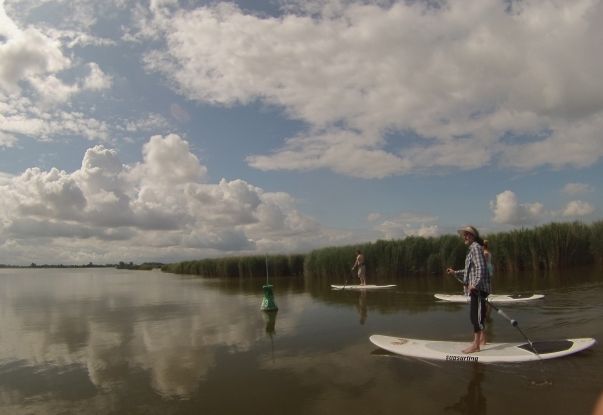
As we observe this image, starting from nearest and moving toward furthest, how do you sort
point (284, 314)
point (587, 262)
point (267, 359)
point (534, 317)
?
point (267, 359) → point (534, 317) → point (284, 314) → point (587, 262)

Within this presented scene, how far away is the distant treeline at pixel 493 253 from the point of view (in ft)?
75.3

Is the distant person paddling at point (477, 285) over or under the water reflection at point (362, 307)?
over

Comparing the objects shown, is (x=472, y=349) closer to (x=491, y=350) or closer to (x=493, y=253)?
(x=491, y=350)

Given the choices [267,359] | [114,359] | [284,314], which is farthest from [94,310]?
[267,359]

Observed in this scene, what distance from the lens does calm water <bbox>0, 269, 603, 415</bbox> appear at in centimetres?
570

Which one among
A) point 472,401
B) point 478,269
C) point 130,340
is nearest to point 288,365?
point 472,401

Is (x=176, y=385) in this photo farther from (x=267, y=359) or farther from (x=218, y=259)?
(x=218, y=259)

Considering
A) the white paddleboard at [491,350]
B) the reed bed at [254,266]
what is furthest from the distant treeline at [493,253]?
the white paddleboard at [491,350]

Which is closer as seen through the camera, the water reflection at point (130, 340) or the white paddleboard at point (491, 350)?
the white paddleboard at point (491, 350)

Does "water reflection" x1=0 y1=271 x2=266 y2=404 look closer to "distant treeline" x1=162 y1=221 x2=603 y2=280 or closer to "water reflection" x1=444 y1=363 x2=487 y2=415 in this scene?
"water reflection" x1=444 y1=363 x2=487 y2=415

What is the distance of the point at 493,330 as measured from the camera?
9.53m

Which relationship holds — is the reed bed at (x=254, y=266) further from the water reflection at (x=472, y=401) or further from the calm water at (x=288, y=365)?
the water reflection at (x=472, y=401)

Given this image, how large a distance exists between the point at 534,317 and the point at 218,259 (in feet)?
118

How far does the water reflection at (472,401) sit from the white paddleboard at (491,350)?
0.76 metres
